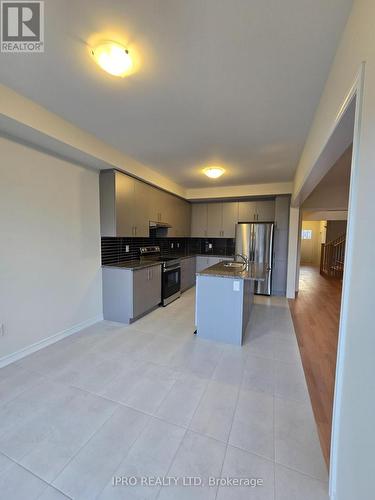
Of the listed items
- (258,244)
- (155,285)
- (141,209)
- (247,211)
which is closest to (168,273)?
(155,285)

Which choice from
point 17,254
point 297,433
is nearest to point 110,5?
point 17,254

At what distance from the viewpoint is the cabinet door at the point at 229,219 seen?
217 inches

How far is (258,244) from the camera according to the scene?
4938 millimetres

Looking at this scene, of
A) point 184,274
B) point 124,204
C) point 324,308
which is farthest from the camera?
point 184,274

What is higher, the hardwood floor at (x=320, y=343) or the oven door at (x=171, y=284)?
the oven door at (x=171, y=284)

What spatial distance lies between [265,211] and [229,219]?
0.89m

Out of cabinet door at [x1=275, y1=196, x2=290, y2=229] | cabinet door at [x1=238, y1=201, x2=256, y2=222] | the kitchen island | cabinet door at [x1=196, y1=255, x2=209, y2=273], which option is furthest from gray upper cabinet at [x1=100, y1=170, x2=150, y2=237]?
cabinet door at [x1=275, y1=196, x2=290, y2=229]

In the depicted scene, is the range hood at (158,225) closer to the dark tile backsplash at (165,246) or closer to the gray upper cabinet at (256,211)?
the dark tile backsplash at (165,246)

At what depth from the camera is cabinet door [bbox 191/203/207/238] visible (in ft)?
19.4

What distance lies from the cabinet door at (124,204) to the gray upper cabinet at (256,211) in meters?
2.87

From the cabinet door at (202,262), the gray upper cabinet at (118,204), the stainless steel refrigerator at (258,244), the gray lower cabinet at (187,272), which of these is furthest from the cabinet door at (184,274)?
the gray upper cabinet at (118,204)

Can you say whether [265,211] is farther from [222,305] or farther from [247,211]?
[222,305]

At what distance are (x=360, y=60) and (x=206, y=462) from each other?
229cm

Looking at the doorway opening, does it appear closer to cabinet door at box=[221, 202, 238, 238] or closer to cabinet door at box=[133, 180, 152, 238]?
cabinet door at box=[221, 202, 238, 238]
